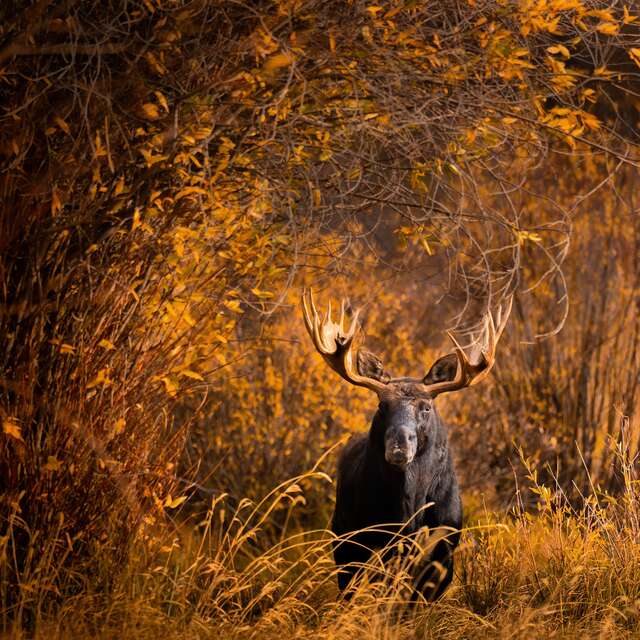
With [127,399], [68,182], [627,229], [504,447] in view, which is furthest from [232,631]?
[627,229]

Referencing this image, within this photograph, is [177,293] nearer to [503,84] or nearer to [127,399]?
[127,399]

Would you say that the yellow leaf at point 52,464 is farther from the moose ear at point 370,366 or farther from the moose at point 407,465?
the moose ear at point 370,366

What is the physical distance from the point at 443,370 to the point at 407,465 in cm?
52

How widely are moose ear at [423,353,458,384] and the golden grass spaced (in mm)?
719

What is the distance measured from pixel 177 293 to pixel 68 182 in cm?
72

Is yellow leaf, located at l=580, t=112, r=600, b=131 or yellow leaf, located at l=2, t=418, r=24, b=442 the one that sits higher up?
yellow leaf, located at l=580, t=112, r=600, b=131

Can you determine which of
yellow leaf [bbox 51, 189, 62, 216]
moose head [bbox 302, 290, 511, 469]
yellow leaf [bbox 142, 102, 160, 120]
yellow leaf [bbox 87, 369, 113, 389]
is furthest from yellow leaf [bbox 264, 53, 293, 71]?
yellow leaf [bbox 87, 369, 113, 389]

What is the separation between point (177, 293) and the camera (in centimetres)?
479

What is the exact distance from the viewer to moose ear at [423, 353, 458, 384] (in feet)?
17.6

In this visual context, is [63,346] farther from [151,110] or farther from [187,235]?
[151,110]

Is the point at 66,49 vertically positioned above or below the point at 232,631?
above

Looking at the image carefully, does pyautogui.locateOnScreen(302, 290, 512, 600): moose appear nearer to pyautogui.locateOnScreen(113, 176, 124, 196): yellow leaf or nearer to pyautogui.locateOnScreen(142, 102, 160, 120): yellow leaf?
pyautogui.locateOnScreen(113, 176, 124, 196): yellow leaf

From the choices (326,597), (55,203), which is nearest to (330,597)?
(326,597)

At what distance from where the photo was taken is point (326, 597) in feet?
16.6
